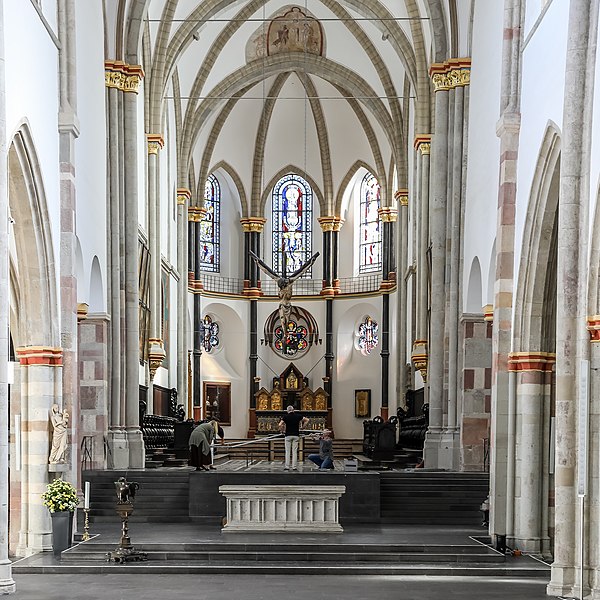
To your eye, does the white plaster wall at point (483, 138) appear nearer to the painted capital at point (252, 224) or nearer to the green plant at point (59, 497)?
the green plant at point (59, 497)

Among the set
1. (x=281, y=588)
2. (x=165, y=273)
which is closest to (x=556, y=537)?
(x=281, y=588)

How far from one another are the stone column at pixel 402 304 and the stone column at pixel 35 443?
2080 cm

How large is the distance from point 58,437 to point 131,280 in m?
8.31

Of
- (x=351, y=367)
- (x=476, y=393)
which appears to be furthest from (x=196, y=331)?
(x=476, y=393)

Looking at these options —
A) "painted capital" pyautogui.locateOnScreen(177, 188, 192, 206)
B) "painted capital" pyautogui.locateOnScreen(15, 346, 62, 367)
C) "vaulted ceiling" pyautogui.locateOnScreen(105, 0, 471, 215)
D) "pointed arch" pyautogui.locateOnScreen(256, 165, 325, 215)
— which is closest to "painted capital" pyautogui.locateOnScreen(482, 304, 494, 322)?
"vaulted ceiling" pyautogui.locateOnScreen(105, 0, 471, 215)

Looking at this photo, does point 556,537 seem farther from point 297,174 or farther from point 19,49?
point 297,174

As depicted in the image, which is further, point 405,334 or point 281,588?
point 405,334

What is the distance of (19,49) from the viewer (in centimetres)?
1619

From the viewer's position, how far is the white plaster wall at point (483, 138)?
20969 mm

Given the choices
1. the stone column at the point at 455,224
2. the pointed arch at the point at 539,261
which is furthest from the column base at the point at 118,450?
the pointed arch at the point at 539,261

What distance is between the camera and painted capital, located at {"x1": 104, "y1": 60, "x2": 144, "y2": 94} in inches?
976

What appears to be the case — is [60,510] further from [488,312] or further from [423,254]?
[423,254]

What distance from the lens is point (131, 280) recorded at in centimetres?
2559

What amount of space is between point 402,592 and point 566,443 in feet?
8.96
